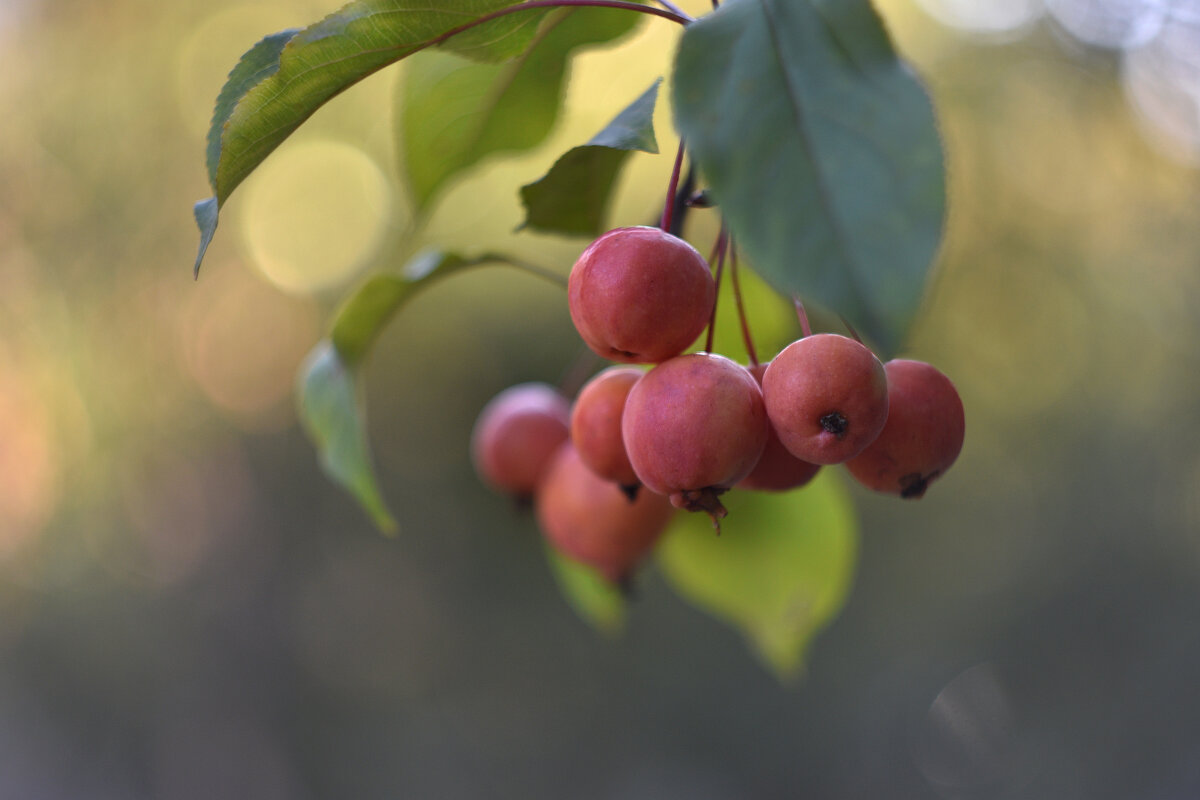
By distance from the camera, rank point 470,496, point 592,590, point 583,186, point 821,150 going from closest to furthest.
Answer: point 821,150 < point 583,186 < point 592,590 < point 470,496

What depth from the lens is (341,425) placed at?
583 millimetres

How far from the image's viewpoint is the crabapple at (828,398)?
1.21ft

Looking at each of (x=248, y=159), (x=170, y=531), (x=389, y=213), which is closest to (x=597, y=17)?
(x=248, y=159)

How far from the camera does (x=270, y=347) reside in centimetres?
248

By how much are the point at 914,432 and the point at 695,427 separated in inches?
4.5

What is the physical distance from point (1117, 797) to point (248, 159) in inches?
116

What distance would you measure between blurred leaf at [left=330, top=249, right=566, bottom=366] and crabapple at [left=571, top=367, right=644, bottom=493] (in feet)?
0.63

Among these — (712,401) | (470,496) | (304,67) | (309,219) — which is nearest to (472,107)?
(304,67)

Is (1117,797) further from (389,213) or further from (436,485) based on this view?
(389,213)

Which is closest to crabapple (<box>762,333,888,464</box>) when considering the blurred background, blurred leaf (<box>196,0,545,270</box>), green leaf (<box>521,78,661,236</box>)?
green leaf (<box>521,78,661,236</box>)

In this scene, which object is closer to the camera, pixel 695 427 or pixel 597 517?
pixel 695 427

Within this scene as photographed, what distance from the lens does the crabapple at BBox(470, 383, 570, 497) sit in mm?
682

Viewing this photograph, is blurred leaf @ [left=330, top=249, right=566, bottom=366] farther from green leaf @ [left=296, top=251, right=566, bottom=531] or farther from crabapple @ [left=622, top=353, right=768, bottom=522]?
crabapple @ [left=622, top=353, right=768, bottom=522]

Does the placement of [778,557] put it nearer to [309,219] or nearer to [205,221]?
[205,221]
